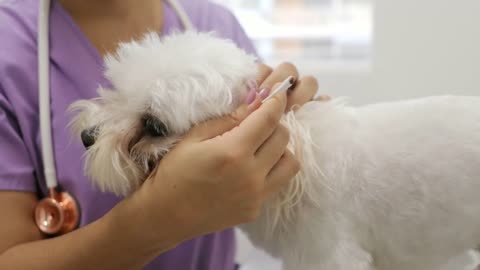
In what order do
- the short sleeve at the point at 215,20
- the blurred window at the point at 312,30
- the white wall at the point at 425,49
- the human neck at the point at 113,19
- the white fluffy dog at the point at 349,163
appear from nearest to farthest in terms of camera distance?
the white fluffy dog at the point at 349,163
the human neck at the point at 113,19
the short sleeve at the point at 215,20
the white wall at the point at 425,49
the blurred window at the point at 312,30

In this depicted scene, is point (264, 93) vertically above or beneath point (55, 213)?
above

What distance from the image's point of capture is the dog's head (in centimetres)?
64

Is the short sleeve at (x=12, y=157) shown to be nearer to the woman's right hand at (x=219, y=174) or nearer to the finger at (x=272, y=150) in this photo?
the woman's right hand at (x=219, y=174)

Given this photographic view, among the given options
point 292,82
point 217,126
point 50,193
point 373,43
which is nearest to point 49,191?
point 50,193

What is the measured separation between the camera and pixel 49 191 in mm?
718

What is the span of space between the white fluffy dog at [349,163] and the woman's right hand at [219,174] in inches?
2.8

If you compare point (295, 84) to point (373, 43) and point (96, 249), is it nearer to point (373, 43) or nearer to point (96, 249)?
point (96, 249)

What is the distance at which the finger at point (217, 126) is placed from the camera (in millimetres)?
621

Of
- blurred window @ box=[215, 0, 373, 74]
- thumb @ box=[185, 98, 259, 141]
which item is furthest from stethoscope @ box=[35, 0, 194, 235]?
blurred window @ box=[215, 0, 373, 74]

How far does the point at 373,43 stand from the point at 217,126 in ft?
3.19

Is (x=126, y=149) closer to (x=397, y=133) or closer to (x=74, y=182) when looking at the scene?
(x=74, y=182)

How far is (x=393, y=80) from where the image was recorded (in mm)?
1468

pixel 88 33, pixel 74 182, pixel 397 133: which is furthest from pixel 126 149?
pixel 397 133

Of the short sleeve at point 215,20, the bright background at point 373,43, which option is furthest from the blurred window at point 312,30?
the short sleeve at point 215,20
